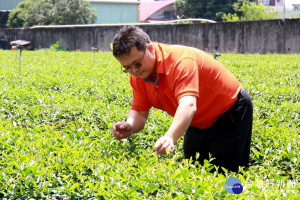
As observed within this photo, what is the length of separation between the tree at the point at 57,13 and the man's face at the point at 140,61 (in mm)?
34899

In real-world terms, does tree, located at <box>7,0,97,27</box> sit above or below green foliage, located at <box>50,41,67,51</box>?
above

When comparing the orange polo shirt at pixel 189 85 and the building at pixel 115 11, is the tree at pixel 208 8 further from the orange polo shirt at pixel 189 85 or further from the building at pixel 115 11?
the orange polo shirt at pixel 189 85

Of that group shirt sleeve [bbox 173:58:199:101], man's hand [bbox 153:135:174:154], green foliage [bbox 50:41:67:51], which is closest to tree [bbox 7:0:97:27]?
green foliage [bbox 50:41:67:51]

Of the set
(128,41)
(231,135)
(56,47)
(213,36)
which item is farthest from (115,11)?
(128,41)

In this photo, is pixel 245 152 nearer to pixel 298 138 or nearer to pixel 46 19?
pixel 298 138

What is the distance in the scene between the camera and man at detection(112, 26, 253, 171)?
319cm

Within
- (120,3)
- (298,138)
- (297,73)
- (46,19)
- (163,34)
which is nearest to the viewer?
(298,138)

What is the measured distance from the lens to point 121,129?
156 inches

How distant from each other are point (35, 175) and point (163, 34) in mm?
23046

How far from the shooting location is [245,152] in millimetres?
4160

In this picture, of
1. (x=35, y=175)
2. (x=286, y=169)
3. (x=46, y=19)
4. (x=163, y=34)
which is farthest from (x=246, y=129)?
(x=46, y=19)

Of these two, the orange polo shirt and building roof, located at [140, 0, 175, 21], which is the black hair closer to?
the orange polo shirt

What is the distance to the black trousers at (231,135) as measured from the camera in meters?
3.96

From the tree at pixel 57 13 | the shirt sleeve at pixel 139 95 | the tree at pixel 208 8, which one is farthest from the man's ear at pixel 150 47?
the tree at pixel 208 8
